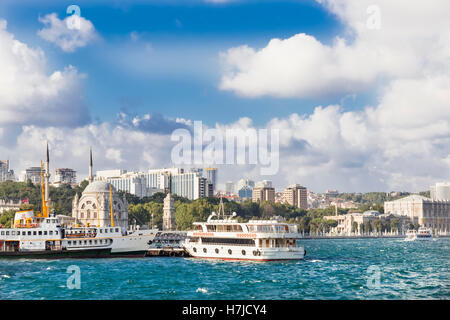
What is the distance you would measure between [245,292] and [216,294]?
168cm

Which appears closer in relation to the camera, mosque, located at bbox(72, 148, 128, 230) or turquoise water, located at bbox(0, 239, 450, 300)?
turquoise water, located at bbox(0, 239, 450, 300)

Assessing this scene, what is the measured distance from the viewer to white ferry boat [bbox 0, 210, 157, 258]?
57.1 m

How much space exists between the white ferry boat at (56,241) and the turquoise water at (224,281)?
7.20m

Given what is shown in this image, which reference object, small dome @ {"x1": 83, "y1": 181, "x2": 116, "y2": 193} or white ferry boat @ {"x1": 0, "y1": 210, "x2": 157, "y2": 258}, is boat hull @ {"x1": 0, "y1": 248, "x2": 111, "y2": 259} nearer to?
white ferry boat @ {"x1": 0, "y1": 210, "x2": 157, "y2": 258}

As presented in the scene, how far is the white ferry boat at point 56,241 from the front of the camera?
57062 mm

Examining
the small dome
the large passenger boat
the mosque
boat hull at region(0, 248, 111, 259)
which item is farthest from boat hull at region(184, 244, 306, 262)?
the small dome

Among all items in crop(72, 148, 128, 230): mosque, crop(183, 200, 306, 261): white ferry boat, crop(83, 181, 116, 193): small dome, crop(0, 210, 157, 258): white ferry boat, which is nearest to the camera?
crop(183, 200, 306, 261): white ferry boat

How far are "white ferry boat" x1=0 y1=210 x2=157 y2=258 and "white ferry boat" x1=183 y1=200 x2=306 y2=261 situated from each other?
1016 cm

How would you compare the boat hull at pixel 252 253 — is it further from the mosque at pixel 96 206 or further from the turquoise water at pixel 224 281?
the mosque at pixel 96 206

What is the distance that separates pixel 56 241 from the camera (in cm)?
5784

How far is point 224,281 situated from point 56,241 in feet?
92.0

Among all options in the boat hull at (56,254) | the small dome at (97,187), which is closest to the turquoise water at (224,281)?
the boat hull at (56,254)
